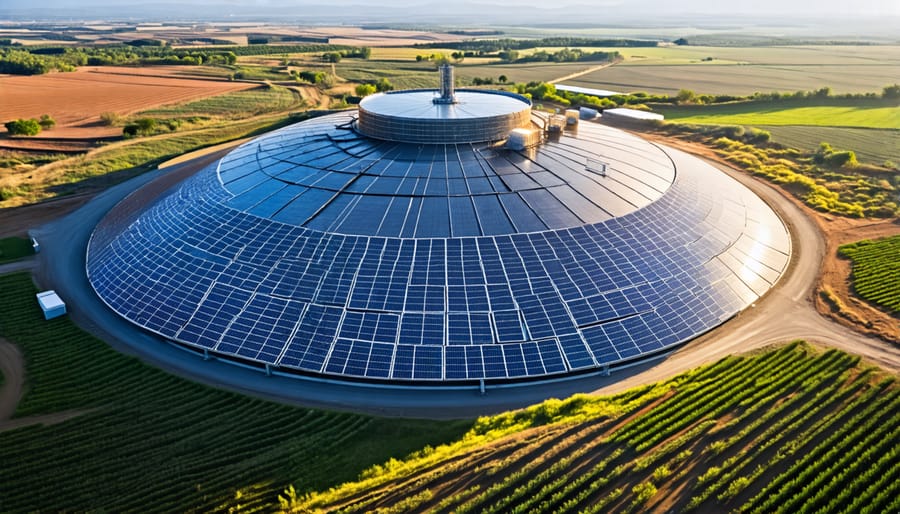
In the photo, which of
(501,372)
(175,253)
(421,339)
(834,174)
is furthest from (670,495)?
(834,174)

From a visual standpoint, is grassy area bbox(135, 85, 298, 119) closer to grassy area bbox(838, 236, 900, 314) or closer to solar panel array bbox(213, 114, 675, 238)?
solar panel array bbox(213, 114, 675, 238)

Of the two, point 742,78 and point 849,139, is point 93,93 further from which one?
point 742,78

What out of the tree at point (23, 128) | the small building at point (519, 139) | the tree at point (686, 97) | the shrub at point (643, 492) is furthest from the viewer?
the tree at point (686, 97)

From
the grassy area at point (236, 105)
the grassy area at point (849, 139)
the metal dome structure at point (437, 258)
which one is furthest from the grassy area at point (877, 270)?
the grassy area at point (236, 105)

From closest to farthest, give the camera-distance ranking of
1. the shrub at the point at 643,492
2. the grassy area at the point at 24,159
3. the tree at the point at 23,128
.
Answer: the shrub at the point at 643,492 < the grassy area at the point at 24,159 < the tree at the point at 23,128

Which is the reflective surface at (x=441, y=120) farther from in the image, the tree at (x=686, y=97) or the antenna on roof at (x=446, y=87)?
the tree at (x=686, y=97)

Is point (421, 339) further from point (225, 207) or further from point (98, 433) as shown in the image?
point (225, 207)
